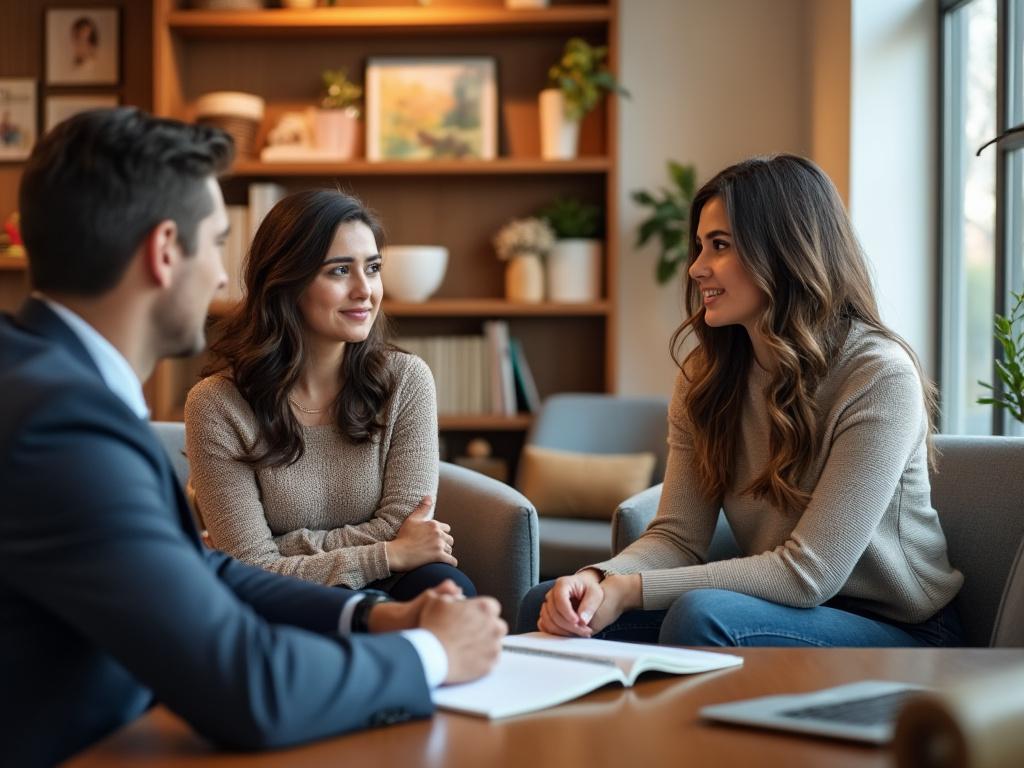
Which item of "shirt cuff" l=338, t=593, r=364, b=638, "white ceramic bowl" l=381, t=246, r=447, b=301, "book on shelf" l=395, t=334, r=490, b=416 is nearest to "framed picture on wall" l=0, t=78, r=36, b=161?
"white ceramic bowl" l=381, t=246, r=447, b=301

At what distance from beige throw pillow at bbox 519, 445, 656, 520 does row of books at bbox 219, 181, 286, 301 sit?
133cm

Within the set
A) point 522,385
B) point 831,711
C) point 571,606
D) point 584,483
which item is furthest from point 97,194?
point 522,385

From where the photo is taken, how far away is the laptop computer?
45.0 inches

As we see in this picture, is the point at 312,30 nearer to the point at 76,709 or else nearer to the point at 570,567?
the point at 570,567

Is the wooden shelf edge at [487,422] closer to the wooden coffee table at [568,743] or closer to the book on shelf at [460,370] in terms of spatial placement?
the book on shelf at [460,370]

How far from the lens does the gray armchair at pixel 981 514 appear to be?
2.19 m

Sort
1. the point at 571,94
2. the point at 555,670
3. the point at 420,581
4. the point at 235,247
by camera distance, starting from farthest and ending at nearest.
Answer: the point at 235,247 < the point at 571,94 < the point at 420,581 < the point at 555,670

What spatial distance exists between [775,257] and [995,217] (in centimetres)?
174

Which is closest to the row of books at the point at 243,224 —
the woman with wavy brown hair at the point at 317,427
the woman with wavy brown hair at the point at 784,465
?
the woman with wavy brown hair at the point at 317,427

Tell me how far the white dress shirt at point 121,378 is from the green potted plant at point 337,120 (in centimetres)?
343

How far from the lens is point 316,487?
2.44 meters

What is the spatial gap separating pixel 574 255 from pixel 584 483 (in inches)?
36.7

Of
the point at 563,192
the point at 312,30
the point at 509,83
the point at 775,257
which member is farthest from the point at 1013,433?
the point at 312,30

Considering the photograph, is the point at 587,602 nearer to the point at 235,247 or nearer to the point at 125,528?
the point at 125,528
